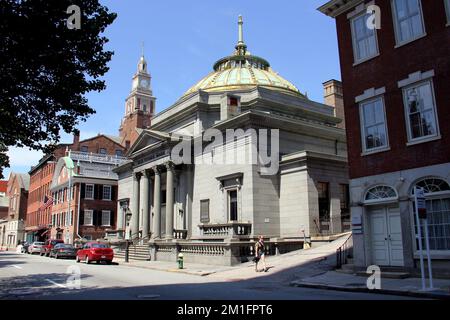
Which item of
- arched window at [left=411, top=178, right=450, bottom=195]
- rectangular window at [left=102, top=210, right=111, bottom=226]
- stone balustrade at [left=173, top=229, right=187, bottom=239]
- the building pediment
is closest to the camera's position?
arched window at [left=411, top=178, right=450, bottom=195]

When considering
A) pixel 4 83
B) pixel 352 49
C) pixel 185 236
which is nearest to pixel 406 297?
pixel 352 49

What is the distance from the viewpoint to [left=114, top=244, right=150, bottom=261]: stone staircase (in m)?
35.6

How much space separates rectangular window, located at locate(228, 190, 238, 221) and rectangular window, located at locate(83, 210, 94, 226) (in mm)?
31904

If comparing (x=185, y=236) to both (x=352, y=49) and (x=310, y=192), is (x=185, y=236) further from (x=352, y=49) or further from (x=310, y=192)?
(x=352, y=49)

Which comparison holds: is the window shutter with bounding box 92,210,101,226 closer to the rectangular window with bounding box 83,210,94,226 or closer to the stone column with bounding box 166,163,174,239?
the rectangular window with bounding box 83,210,94,226

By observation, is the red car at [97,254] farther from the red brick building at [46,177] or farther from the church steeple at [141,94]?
the church steeple at [141,94]

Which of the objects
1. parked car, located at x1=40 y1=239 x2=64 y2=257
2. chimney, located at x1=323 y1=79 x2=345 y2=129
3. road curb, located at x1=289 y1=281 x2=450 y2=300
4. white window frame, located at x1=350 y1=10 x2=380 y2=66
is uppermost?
chimney, located at x1=323 y1=79 x2=345 y2=129

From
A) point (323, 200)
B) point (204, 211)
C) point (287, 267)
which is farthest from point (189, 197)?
point (287, 267)

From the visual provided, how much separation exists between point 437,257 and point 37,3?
1620cm

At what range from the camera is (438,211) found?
1655cm

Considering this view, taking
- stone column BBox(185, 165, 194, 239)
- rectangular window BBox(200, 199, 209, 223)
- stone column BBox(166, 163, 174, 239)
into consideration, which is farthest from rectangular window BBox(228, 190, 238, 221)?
stone column BBox(166, 163, 174, 239)

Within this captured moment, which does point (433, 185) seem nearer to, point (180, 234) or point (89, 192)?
point (180, 234)

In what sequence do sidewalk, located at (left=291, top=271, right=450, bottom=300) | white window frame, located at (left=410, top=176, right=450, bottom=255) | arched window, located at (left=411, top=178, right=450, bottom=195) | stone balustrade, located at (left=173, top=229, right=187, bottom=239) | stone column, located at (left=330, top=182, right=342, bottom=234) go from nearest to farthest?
sidewalk, located at (left=291, top=271, right=450, bottom=300)
white window frame, located at (left=410, top=176, right=450, bottom=255)
arched window, located at (left=411, top=178, right=450, bottom=195)
stone column, located at (left=330, top=182, right=342, bottom=234)
stone balustrade, located at (left=173, top=229, right=187, bottom=239)
